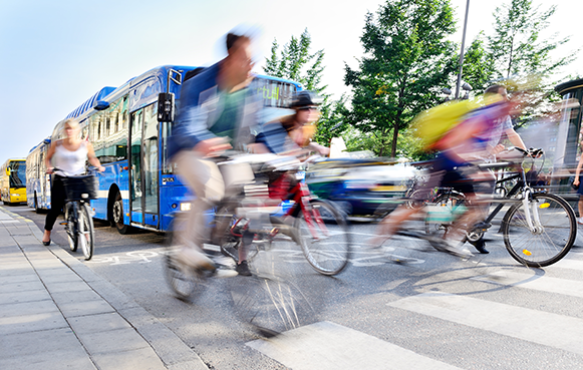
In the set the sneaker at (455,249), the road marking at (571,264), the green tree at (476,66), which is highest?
the green tree at (476,66)

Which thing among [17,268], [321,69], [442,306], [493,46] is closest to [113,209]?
[17,268]

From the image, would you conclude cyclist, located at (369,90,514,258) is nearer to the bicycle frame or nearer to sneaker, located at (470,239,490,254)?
the bicycle frame

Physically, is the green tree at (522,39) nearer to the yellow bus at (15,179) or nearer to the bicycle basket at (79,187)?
the bicycle basket at (79,187)

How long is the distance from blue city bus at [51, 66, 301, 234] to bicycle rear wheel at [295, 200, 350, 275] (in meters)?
2.78

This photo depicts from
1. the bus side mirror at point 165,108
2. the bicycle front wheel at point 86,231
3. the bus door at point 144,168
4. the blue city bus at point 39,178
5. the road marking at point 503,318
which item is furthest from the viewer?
the blue city bus at point 39,178

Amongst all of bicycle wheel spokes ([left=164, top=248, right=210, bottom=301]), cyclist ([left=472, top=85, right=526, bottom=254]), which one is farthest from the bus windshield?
cyclist ([left=472, top=85, right=526, bottom=254])

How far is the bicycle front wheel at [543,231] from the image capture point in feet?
15.1

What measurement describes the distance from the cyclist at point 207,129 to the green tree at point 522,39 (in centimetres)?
2424

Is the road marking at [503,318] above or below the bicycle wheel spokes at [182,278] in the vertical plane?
below

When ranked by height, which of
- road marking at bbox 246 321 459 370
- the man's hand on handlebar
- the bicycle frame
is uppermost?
the man's hand on handlebar

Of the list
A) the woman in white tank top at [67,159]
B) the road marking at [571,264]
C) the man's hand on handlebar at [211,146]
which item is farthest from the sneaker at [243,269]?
the road marking at [571,264]

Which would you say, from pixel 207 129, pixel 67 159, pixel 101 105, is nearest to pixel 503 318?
pixel 207 129

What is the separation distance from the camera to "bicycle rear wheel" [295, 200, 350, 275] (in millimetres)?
4203

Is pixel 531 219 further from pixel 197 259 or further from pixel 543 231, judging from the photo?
→ pixel 197 259
